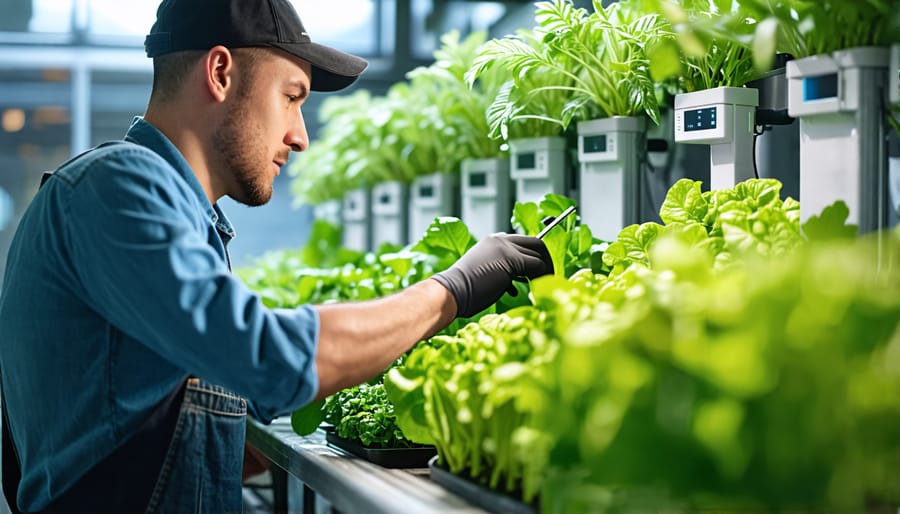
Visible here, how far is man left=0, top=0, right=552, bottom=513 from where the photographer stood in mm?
1110

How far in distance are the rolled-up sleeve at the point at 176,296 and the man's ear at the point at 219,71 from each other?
0.85 ft

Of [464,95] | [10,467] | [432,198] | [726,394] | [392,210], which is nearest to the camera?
[726,394]

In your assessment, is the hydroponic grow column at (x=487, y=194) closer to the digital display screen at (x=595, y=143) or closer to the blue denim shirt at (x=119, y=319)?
the digital display screen at (x=595, y=143)

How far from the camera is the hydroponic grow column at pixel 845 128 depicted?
1192 millimetres

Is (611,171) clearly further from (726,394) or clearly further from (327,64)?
(726,394)

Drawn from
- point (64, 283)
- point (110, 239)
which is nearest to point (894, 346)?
point (110, 239)

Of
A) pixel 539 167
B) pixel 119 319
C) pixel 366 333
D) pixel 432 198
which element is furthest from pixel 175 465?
pixel 432 198

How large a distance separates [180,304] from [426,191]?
231 cm

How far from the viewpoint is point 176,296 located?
3.53 feet

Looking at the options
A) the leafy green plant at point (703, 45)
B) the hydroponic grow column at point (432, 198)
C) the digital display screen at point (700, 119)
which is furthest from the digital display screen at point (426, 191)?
the digital display screen at point (700, 119)

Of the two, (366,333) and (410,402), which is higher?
(366,333)

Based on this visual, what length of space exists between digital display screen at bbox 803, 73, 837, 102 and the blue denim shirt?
30.2 inches

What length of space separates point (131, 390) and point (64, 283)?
0.57ft

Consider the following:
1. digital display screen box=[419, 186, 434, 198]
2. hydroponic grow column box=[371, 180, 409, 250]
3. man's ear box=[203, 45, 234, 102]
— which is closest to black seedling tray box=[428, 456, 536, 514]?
man's ear box=[203, 45, 234, 102]
